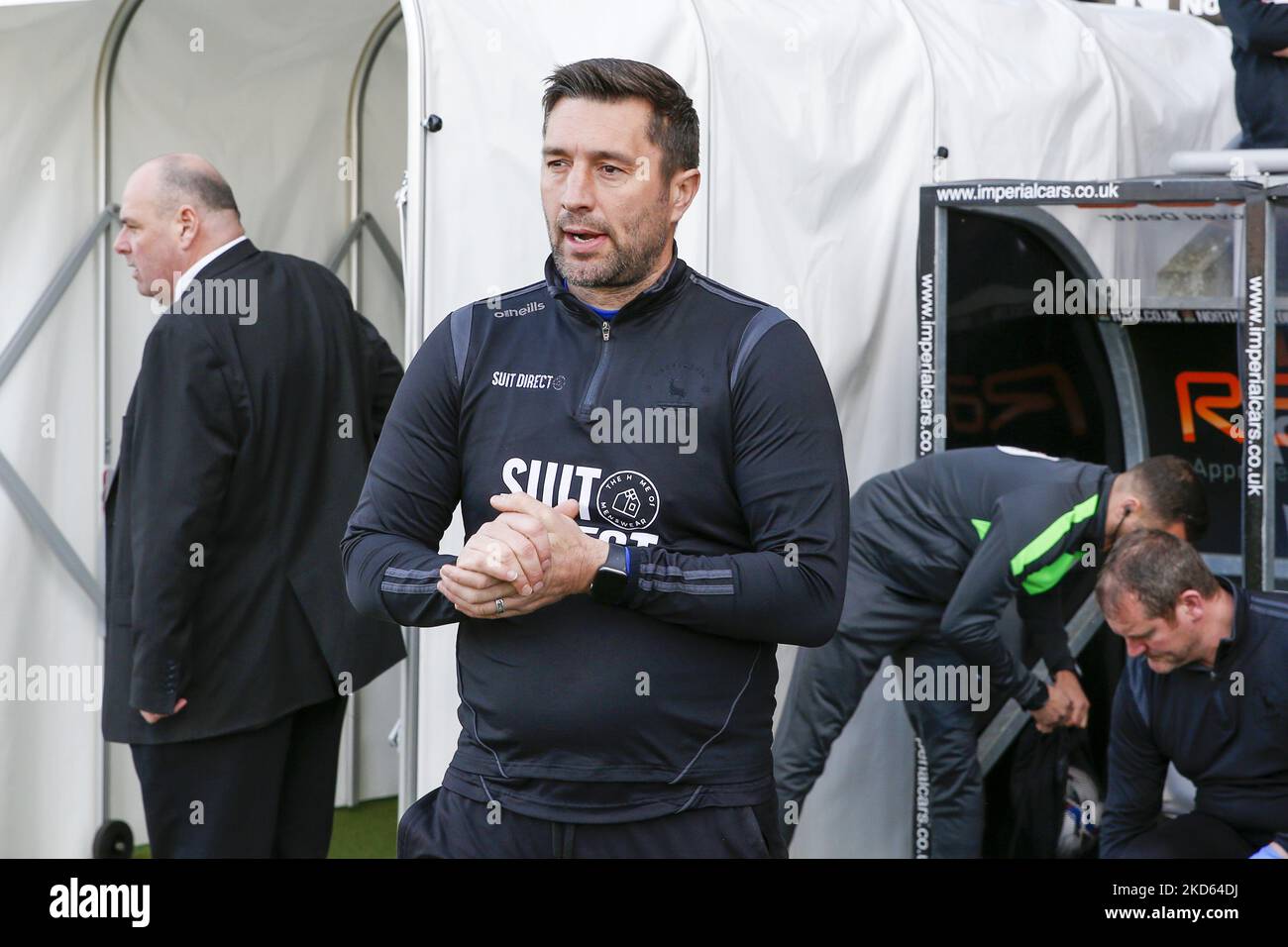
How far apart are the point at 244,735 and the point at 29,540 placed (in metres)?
1.27

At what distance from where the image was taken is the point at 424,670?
11.6ft

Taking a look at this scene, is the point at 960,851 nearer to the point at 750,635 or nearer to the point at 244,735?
the point at 244,735

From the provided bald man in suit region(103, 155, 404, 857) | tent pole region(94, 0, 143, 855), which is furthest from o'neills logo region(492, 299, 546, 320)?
tent pole region(94, 0, 143, 855)

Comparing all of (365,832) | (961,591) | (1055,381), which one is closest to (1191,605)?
(961,591)

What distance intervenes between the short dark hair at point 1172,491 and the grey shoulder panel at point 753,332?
2.21 m

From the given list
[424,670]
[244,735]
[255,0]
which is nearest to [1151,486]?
[424,670]

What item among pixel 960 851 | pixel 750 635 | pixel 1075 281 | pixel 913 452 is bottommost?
pixel 960 851

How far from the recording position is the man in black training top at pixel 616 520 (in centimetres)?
213

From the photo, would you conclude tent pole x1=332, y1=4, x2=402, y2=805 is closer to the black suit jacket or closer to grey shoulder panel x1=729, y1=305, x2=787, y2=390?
the black suit jacket

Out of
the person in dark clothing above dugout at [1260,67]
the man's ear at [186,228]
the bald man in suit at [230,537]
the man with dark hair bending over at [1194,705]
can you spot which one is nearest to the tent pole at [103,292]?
the bald man in suit at [230,537]

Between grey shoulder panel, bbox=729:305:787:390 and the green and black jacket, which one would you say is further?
the green and black jacket

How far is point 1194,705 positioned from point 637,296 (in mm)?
2190

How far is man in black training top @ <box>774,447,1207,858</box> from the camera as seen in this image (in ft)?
13.7

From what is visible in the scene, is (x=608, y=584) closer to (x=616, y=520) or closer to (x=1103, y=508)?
(x=616, y=520)
